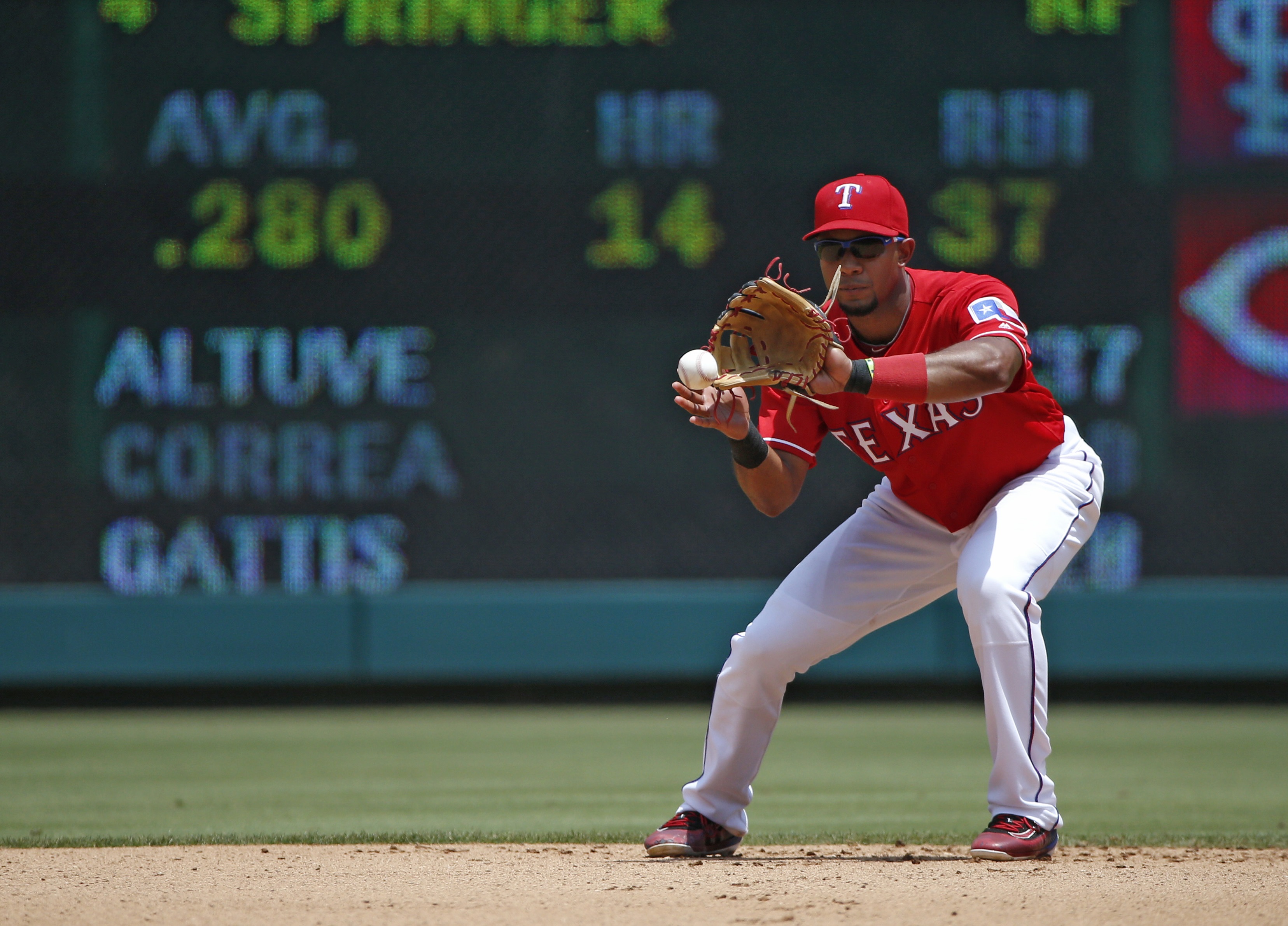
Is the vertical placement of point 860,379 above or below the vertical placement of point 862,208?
below

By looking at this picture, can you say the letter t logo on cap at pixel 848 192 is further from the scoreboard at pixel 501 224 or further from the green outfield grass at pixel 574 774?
the scoreboard at pixel 501 224

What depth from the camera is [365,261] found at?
543 cm

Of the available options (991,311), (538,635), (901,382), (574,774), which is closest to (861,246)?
Answer: (991,311)

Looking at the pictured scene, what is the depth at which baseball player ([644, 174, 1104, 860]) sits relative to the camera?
8.80 ft

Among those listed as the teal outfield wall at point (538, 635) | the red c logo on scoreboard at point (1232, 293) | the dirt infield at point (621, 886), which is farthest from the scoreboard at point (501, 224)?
the dirt infield at point (621, 886)

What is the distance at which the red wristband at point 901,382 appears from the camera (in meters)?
2.59

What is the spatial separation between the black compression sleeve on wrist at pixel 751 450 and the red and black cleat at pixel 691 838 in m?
0.66

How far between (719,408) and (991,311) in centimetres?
52

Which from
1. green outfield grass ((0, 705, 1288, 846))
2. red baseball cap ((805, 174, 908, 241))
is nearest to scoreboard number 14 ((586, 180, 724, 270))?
green outfield grass ((0, 705, 1288, 846))

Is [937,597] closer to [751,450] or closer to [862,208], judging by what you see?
[751,450]

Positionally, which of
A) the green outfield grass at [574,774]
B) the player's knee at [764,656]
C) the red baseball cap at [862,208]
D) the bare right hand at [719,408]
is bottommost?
the green outfield grass at [574,774]

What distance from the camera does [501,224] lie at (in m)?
5.48

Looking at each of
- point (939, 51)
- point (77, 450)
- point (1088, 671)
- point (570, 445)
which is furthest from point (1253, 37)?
point (77, 450)

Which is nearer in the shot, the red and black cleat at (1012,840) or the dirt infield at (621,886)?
the dirt infield at (621,886)
